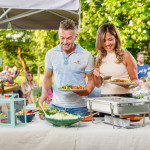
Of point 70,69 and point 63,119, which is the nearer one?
point 63,119

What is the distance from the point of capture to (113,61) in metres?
2.39

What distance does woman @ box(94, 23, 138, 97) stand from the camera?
235 cm

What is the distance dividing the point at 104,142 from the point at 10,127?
722 mm

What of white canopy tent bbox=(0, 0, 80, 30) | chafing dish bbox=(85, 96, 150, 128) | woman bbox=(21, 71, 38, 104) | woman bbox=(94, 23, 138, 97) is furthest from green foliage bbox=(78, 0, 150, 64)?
chafing dish bbox=(85, 96, 150, 128)

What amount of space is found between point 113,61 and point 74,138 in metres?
0.82

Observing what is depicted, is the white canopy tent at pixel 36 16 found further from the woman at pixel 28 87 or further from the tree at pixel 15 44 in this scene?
the tree at pixel 15 44

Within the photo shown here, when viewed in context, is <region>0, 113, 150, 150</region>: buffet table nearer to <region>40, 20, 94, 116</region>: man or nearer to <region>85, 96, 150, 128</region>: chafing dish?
<region>85, 96, 150, 128</region>: chafing dish

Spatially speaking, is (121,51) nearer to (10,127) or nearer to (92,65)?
(92,65)

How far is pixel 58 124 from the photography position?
6.59 ft

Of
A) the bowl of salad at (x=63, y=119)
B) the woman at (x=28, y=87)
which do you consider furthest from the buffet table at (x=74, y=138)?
the woman at (x=28, y=87)

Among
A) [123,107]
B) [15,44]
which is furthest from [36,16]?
[15,44]

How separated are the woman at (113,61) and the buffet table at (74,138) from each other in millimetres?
502

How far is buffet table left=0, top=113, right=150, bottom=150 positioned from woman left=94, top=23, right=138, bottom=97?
1.65ft

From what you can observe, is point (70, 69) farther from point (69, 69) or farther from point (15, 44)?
point (15, 44)
